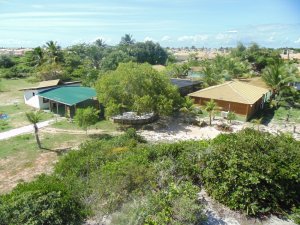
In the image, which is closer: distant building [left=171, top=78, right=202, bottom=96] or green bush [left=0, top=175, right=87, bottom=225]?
green bush [left=0, top=175, right=87, bottom=225]

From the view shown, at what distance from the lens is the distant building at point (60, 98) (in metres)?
27.8

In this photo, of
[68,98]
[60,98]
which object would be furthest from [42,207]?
[60,98]

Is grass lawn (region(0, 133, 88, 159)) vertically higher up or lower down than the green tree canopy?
lower down

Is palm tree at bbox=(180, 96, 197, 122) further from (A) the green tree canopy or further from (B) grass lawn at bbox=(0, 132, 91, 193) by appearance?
(B) grass lawn at bbox=(0, 132, 91, 193)

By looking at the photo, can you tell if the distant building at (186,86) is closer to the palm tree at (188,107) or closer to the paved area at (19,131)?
the palm tree at (188,107)

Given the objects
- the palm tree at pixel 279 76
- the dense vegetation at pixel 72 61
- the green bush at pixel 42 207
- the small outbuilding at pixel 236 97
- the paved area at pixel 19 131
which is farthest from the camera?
the dense vegetation at pixel 72 61

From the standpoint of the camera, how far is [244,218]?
9578 mm

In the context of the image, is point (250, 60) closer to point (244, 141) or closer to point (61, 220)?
point (244, 141)

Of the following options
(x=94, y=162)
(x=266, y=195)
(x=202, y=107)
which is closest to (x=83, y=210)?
(x=94, y=162)

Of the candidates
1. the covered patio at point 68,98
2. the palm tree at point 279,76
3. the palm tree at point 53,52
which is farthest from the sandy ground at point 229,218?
the palm tree at point 53,52

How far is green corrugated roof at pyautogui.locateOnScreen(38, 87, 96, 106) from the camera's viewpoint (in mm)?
27108

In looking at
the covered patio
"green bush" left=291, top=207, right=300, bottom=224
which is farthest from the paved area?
"green bush" left=291, top=207, right=300, bottom=224

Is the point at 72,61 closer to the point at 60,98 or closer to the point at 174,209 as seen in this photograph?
the point at 60,98

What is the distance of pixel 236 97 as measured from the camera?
27.8 meters
